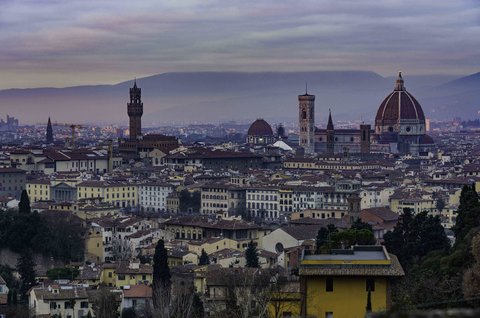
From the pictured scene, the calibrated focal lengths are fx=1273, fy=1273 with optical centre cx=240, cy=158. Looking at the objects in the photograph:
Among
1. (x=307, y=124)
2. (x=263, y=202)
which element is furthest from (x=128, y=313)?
(x=307, y=124)

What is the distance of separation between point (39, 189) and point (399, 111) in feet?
215

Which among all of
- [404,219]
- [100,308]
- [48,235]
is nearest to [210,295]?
[100,308]

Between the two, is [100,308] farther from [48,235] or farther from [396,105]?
[396,105]

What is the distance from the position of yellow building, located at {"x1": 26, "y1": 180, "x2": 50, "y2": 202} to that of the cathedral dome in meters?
63.5

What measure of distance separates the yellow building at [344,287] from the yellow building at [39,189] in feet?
177

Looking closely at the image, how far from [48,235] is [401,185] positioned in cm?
3197

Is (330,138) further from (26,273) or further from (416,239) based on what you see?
(416,239)

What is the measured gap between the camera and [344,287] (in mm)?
12070

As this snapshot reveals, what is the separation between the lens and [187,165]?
83438 mm

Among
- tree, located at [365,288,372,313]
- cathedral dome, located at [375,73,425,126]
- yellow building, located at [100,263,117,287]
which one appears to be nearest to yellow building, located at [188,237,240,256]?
yellow building, located at [100,263,117,287]

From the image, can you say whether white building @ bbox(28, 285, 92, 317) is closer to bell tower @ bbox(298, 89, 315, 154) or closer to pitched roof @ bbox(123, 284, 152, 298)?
pitched roof @ bbox(123, 284, 152, 298)

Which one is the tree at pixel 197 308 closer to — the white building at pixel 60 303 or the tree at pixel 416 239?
the white building at pixel 60 303

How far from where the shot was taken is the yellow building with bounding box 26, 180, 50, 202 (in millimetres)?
65656

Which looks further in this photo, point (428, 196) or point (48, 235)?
point (428, 196)
